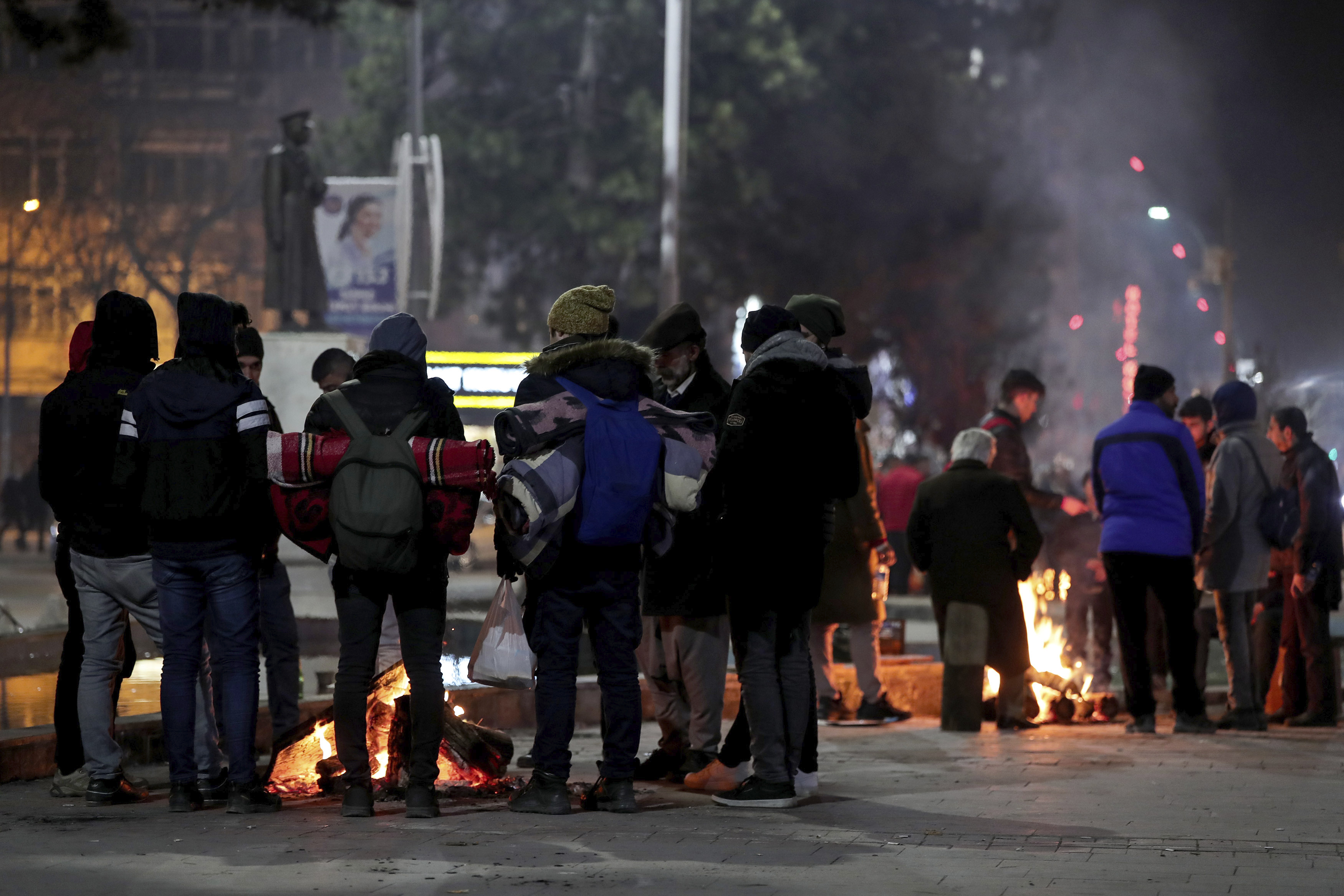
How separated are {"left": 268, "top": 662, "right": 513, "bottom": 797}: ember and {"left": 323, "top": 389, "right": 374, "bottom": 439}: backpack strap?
109 centimetres

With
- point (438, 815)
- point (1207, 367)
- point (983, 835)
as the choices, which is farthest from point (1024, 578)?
point (1207, 367)

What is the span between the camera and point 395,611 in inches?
254

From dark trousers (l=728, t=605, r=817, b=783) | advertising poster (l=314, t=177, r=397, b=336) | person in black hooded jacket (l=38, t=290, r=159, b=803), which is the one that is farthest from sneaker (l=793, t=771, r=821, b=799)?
advertising poster (l=314, t=177, r=397, b=336)

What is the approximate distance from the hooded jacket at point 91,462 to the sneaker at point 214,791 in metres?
0.87

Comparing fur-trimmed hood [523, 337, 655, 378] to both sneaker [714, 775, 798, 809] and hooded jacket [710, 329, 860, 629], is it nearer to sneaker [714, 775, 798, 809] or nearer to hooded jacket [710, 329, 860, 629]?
hooded jacket [710, 329, 860, 629]

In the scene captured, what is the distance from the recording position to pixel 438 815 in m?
6.40

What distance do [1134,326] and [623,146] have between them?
1887 inches

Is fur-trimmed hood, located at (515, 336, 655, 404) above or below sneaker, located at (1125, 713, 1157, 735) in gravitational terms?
above

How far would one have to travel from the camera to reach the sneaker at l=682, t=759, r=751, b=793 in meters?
7.20

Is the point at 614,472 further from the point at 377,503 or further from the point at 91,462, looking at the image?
the point at 91,462

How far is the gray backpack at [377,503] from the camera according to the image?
620 cm

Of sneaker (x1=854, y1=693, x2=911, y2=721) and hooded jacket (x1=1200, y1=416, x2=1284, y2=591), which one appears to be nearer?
sneaker (x1=854, y1=693, x2=911, y2=721)

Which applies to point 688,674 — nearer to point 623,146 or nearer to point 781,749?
point 781,749

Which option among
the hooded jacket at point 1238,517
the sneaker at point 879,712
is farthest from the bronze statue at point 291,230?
the hooded jacket at point 1238,517
